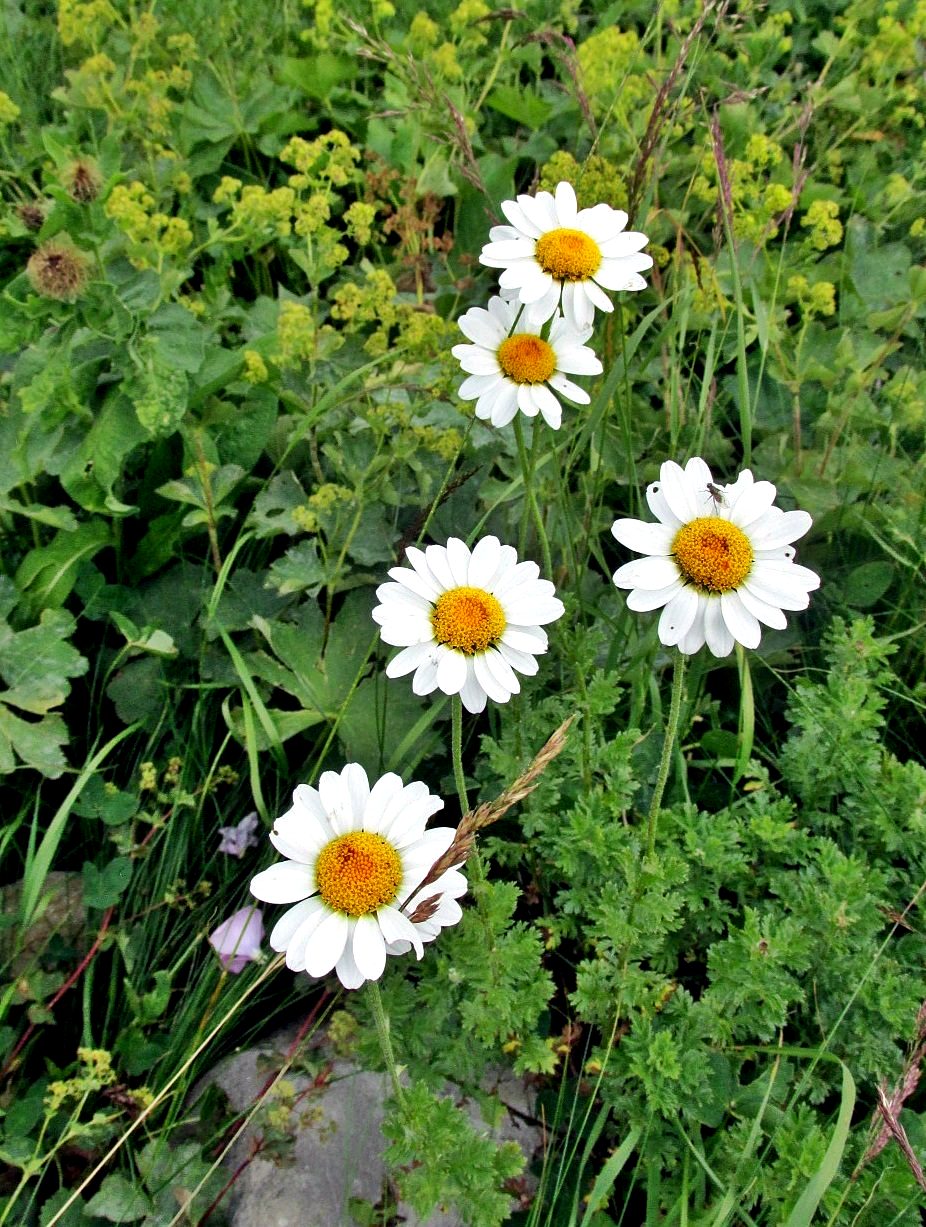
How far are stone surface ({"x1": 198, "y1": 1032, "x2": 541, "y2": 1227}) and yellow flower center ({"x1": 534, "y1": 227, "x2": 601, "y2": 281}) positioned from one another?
1240 mm

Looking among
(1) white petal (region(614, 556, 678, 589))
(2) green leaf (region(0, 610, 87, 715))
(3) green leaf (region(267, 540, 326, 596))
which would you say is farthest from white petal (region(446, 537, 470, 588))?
(2) green leaf (region(0, 610, 87, 715))

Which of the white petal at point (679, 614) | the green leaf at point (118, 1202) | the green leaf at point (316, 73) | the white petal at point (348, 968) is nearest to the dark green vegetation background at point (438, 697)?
the green leaf at point (118, 1202)

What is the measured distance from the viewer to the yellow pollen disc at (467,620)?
124cm

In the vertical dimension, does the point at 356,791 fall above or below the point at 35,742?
above

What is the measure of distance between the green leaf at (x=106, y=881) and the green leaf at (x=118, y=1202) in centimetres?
44

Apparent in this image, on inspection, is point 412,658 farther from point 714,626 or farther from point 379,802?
point 714,626

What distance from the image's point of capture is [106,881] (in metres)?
1.85

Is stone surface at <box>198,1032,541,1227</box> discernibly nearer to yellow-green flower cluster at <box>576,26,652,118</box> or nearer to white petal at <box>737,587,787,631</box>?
white petal at <box>737,587,787,631</box>

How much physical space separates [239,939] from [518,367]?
1078mm

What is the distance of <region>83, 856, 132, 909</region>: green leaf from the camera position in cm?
183

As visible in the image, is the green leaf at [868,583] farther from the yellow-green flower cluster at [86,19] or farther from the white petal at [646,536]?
the yellow-green flower cluster at [86,19]

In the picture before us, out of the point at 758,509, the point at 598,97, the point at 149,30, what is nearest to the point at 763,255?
the point at 598,97

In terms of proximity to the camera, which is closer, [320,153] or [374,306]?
[374,306]

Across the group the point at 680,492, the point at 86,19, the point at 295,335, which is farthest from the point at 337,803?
the point at 86,19
